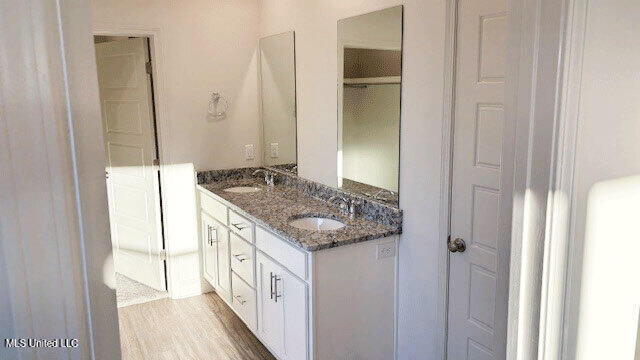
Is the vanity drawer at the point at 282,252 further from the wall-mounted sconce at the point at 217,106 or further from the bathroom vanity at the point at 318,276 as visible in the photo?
the wall-mounted sconce at the point at 217,106

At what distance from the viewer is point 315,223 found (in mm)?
3139

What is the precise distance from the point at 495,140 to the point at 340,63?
4.15 feet

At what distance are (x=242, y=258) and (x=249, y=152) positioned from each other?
48.9 inches

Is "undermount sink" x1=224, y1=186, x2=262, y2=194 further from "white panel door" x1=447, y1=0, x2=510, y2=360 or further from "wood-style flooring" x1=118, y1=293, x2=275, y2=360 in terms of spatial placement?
"white panel door" x1=447, y1=0, x2=510, y2=360

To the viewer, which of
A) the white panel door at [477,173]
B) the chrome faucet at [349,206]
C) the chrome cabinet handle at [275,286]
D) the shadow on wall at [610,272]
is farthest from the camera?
the chrome faucet at [349,206]

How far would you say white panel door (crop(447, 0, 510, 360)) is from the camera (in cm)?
212

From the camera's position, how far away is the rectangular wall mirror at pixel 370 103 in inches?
105

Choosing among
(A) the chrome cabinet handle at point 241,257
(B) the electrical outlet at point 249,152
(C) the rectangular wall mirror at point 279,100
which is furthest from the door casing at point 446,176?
(B) the electrical outlet at point 249,152

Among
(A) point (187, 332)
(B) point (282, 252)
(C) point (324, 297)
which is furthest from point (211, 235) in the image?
(C) point (324, 297)

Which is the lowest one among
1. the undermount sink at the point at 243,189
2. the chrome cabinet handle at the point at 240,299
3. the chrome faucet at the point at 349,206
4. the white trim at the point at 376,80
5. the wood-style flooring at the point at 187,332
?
the wood-style flooring at the point at 187,332

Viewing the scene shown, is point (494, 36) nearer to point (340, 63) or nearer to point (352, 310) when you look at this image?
point (340, 63)

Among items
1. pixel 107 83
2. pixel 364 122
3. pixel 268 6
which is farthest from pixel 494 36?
pixel 107 83

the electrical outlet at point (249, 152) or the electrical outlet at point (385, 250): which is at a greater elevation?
the electrical outlet at point (249, 152)

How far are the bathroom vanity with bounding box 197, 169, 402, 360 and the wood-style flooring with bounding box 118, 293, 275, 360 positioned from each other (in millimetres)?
220
